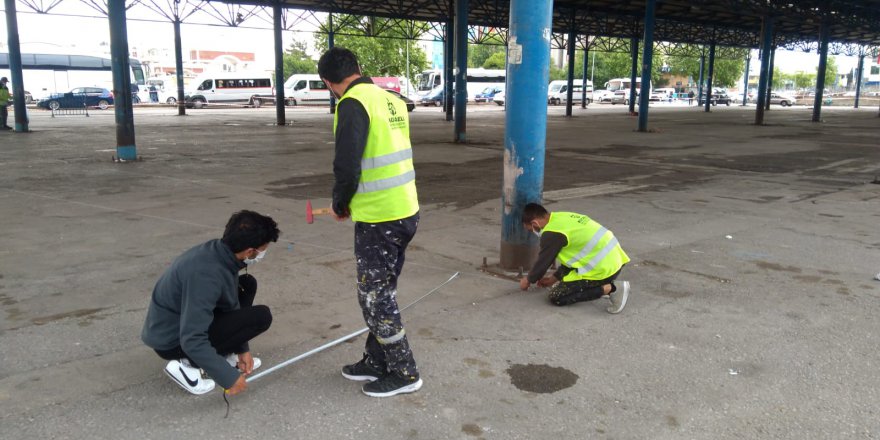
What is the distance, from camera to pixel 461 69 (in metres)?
19.9

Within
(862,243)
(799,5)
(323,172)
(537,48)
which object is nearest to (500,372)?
(537,48)

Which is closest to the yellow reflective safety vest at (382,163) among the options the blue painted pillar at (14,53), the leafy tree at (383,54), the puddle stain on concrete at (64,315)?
the puddle stain on concrete at (64,315)

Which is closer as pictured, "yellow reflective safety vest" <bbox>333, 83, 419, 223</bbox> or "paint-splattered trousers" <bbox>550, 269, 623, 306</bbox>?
"yellow reflective safety vest" <bbox>333, 83, 419, 223</bbox>

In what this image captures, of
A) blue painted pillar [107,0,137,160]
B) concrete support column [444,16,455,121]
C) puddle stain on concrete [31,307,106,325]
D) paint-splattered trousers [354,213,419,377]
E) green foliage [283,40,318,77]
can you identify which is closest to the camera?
paint-splattered trousers [354,213,419,377]

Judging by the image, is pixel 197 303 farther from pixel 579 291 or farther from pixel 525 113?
pixel 525 113

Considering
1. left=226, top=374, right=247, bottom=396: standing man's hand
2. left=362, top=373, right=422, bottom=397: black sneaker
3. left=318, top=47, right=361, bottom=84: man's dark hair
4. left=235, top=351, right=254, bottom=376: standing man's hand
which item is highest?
left=318, top=47, right=361, bottom=84: man's dark hair

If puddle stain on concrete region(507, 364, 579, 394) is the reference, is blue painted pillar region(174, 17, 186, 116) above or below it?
above

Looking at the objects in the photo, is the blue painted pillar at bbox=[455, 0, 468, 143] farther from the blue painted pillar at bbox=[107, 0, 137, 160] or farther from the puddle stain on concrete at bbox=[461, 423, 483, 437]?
the puddle stain on concrete at bbox=[461, 423, 483, 437]

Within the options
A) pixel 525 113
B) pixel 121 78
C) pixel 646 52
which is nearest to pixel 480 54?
pixel 646 52

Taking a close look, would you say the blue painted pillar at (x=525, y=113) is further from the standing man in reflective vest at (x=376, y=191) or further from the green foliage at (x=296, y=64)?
the green foliage at (x=296, y=64)

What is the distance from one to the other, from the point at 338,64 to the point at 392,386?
1.62 m

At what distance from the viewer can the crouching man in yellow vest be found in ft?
14.6

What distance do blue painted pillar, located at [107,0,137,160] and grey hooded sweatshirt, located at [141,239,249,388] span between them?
1104 centimetres

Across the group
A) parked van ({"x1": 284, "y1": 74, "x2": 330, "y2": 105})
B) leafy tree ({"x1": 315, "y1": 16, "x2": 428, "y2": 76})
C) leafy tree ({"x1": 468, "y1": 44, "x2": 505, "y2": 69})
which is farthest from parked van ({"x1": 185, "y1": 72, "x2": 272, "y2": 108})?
leafy tree ({"x1": 468, "y1": 44, "x2": 505, "y2": 69})
